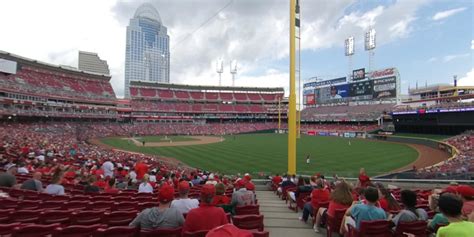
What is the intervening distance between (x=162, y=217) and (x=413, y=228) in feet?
12.7

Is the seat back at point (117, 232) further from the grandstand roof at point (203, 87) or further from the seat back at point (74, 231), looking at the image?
the grandstand roof at point (203, 87)

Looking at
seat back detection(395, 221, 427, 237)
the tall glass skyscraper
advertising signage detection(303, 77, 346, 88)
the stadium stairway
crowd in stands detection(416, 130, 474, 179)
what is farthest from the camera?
advertising signage detection(303, 77, 346, 88)

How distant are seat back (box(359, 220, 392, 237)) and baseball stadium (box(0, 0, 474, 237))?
0.10 feet

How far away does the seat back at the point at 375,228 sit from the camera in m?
A: 4.57

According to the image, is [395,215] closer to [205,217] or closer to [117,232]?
[205,217]

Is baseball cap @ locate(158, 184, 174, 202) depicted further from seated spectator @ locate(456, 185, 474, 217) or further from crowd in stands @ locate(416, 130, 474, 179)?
crowd in stands @ locate(416, 130, 474, 179)

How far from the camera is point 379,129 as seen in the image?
60656 millimetres

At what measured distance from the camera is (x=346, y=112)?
260ft

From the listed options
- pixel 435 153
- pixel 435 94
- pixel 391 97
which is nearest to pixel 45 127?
pixel 435 153

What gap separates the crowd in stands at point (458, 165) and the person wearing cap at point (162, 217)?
15.7 metres

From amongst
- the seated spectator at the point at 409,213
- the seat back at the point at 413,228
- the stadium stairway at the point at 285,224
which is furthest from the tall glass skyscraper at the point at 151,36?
the seat back at the point at 413,228

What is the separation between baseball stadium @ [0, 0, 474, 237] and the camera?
4688mm

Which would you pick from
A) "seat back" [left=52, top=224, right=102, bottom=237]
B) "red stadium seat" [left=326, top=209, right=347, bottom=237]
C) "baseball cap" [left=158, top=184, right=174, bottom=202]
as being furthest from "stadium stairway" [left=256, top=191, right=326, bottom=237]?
"seat back" [left=52, top=224, right=102, bottom=237]

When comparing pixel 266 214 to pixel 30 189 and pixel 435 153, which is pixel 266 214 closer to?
pixel 30 189
